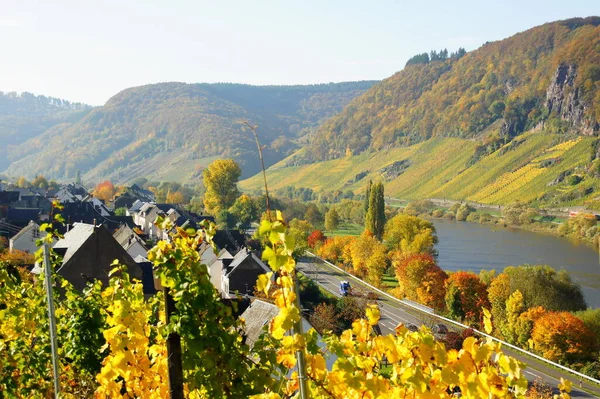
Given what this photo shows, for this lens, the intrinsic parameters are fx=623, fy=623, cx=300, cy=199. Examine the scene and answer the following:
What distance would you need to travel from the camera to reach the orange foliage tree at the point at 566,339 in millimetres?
35969

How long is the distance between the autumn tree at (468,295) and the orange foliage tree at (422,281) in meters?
1.97

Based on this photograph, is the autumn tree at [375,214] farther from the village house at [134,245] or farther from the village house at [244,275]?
the village house at [134,245]

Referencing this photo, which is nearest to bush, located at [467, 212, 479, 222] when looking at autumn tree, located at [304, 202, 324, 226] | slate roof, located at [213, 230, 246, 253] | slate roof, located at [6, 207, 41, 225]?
autumn tree, located at [304, 202, 324, 226]

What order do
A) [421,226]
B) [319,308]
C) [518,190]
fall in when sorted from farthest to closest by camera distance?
[518,190]
[421,226]
[319,308]

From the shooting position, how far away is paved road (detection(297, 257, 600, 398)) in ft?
105

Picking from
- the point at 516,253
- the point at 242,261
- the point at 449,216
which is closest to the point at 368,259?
the point at 242,261

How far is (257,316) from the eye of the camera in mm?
22469

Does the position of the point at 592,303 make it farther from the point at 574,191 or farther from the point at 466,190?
the point at 466,190

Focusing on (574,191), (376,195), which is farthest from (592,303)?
(574,191)

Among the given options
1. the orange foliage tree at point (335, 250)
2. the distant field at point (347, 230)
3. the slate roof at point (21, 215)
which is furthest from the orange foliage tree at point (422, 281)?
the distant field at point (347, 230)

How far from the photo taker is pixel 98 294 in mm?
9969

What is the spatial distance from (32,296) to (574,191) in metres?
160

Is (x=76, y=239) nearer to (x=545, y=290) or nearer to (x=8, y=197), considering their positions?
(x=545, y=290)

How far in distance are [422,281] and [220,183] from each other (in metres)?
43.7
